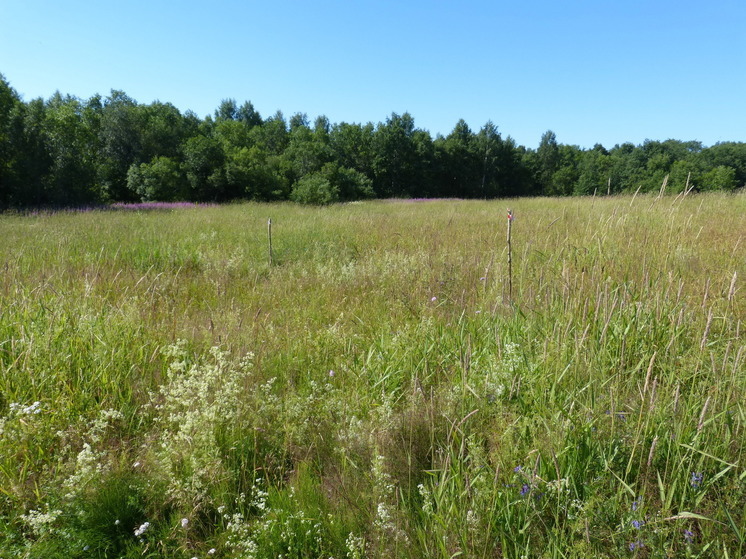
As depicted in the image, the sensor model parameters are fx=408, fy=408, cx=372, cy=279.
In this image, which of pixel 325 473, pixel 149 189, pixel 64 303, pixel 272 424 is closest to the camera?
pixel 325 473

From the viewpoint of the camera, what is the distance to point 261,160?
31734mm

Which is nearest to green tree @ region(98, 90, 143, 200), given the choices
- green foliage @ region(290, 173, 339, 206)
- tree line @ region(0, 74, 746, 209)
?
tree line @ region(0, 74, 746, 209)

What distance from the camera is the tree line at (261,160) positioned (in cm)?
2056

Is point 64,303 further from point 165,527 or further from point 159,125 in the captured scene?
point 159,125

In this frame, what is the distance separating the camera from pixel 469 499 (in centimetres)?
150

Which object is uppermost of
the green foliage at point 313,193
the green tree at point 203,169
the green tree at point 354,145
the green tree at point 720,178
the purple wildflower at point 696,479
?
the green tree at point 354,145

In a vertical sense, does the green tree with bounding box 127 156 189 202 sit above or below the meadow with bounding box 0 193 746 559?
above

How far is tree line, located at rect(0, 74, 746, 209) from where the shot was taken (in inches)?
810

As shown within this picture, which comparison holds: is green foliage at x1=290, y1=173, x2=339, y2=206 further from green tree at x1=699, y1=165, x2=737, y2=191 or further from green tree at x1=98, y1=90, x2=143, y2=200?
green tree at x1=699, y1=165, x2=737, y2=191

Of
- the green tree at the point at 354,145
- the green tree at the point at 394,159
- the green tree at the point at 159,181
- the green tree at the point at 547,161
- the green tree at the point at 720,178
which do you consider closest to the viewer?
the green tree at the point at 159,181

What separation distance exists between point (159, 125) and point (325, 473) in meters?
35.2

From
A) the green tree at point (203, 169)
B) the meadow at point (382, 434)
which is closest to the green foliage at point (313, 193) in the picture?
the green tree at point (203, 169)

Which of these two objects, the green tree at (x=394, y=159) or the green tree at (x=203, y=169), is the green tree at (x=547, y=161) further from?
the green tree at (x=203, y=169)

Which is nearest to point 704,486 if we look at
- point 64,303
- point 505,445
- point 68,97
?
point 505,445
